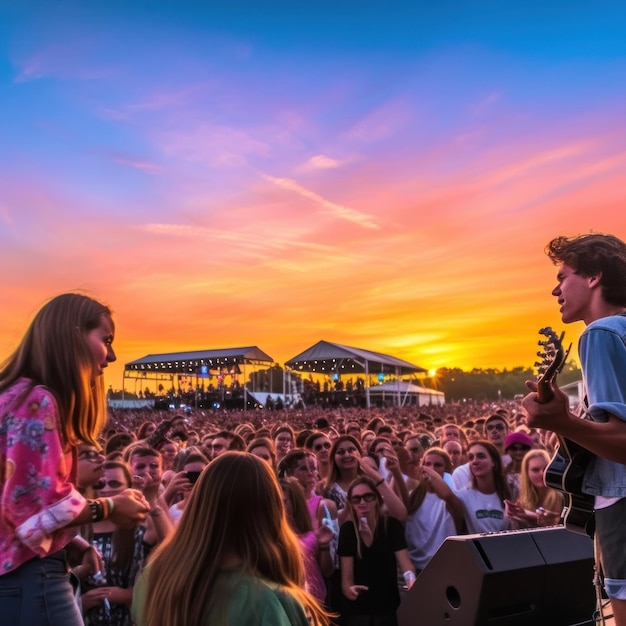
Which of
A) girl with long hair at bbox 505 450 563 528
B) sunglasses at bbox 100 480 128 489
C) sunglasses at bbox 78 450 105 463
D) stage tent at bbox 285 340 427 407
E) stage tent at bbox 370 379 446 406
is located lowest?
girl with long hair at bbox 505 450 563 528

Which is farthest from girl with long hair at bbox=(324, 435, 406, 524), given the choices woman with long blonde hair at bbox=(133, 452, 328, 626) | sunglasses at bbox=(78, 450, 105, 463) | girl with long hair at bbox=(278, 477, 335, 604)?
woman with long blonde hair at bbox=(133, 452, 328, 626)

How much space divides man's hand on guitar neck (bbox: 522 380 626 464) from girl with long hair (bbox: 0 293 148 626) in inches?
57.4

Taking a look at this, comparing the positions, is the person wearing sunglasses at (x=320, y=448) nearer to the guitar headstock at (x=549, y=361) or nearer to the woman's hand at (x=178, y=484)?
the woman's hand at (x=178, y=484)

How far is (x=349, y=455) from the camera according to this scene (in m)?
5.93

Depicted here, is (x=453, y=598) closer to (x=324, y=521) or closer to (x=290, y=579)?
(x=290, y=579)

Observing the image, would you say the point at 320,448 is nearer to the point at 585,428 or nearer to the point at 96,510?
the point at 96,510

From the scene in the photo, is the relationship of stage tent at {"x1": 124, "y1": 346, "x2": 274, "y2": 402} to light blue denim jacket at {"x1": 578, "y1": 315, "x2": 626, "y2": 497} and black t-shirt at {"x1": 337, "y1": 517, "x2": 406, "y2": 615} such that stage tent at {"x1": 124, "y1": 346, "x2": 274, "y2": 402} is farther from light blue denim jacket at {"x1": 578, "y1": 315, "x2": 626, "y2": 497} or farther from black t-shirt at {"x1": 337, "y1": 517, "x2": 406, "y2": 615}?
light blue denim jacket at {"x1": 578, "y1": 315, "x2": 626, "y2": 497}

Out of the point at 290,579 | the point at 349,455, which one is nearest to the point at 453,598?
the point at 290,579

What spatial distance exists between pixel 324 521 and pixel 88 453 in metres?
2.05

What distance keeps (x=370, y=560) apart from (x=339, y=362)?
38939 millimetres

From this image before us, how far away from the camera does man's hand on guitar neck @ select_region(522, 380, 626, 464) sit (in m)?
1.91

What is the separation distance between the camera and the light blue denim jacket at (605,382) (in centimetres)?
198

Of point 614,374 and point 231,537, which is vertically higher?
point 614,374

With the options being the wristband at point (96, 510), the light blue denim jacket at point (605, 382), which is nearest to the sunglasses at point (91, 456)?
the wristband at point (96, 510)
